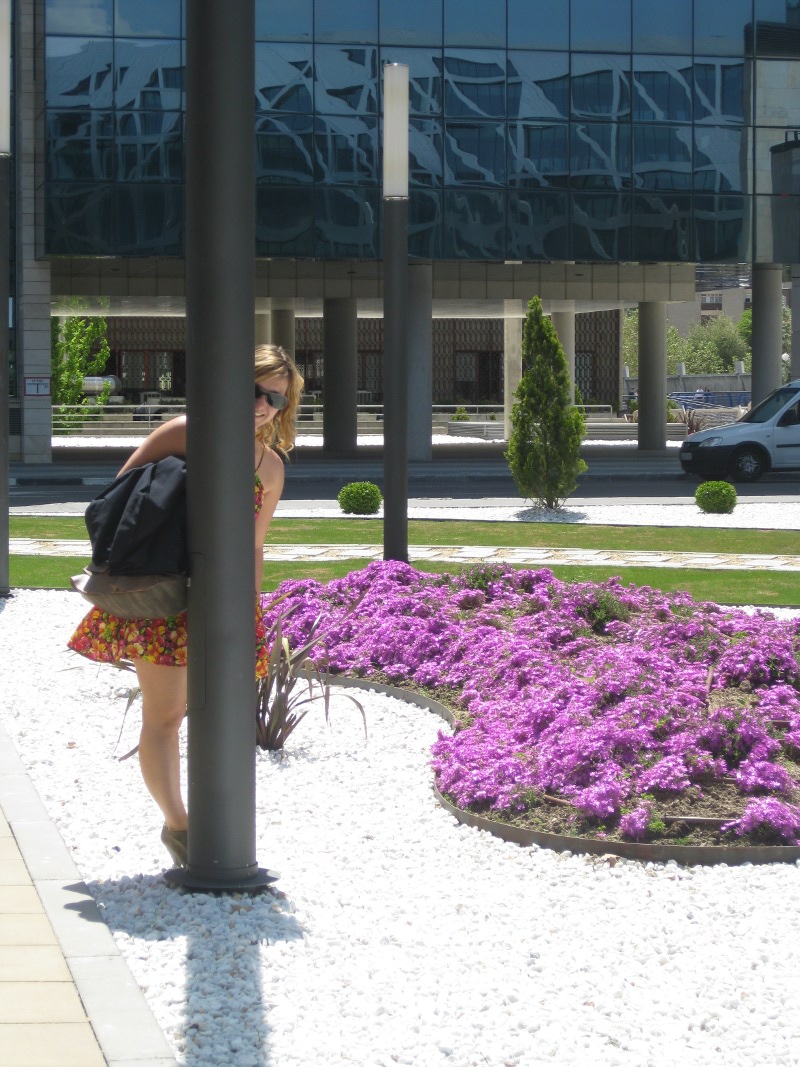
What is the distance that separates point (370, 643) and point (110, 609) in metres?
4.19

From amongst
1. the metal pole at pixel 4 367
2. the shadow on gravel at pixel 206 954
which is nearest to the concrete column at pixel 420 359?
the metal pole at pixel 4 367

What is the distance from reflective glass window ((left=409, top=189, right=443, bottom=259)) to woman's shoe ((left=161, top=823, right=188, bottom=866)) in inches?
1082

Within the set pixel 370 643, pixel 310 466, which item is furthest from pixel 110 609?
pixel 310 466

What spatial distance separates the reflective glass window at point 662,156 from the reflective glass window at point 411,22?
4.65m

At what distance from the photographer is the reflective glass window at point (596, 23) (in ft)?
106

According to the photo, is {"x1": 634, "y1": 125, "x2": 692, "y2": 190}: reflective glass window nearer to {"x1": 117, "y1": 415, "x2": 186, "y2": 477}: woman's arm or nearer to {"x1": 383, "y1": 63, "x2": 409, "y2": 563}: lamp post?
{"x1": 383, "y1": 63, "x2": 409, "y2": 563}: lamp post

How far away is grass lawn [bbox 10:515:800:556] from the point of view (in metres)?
16.9

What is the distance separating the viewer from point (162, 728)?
16.9 feet

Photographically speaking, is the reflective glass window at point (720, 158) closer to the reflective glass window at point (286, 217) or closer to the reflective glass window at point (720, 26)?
the reflective glass window at point (720, 26)

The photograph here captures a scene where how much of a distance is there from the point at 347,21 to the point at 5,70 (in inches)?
859

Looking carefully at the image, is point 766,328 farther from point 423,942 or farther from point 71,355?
point 423,942

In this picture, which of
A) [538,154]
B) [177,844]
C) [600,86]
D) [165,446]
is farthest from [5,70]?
[600,86]

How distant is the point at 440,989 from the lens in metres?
4.20

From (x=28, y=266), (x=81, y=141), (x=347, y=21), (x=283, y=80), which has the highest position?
(x=347, y=21)
